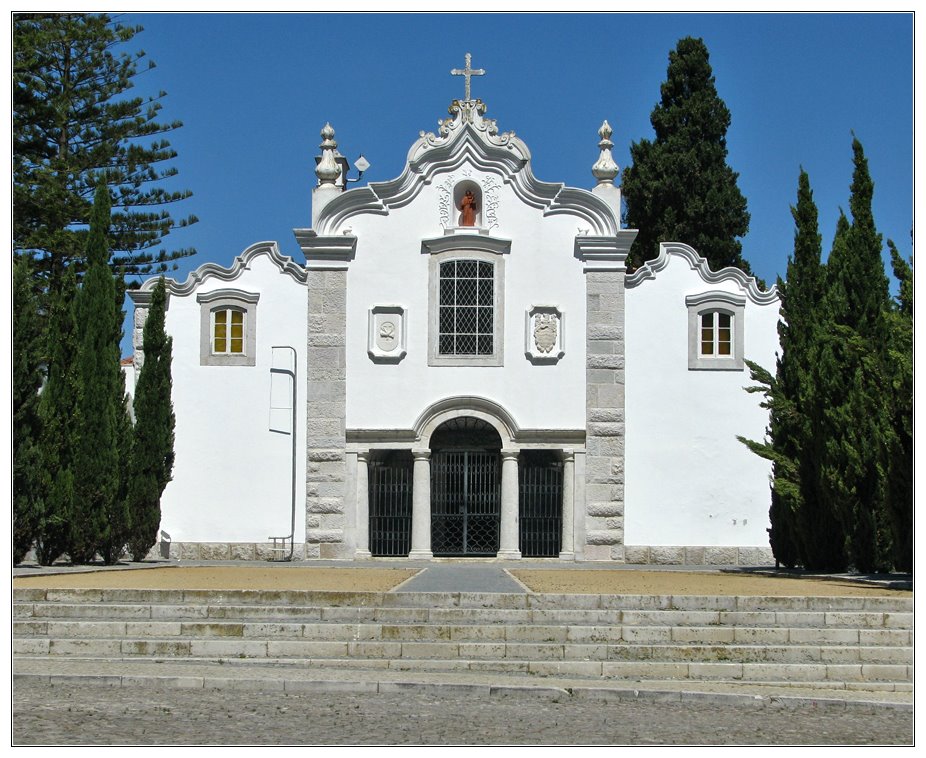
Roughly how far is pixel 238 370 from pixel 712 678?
1667 centimetres

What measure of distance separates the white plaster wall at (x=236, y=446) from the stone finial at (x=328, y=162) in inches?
83.5

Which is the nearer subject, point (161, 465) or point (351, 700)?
point (351, 700)

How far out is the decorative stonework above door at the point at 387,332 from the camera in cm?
2691

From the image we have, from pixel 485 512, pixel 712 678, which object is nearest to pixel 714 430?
pixel 485 512

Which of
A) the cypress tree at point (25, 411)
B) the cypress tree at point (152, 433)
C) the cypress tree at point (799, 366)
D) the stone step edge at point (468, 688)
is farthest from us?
the cypress tree at point (152, 433)

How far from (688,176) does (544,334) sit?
40.9 ft

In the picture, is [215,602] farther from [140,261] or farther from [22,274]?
[140,261]

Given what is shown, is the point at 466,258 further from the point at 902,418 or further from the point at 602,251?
the point at 902,418

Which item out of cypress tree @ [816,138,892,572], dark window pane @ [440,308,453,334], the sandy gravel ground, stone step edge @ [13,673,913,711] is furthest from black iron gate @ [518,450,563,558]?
stone step edge @ [13,673,913,711]

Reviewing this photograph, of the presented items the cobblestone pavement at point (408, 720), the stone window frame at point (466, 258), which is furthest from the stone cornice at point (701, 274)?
the cobblestone pavement at point (408, 720)

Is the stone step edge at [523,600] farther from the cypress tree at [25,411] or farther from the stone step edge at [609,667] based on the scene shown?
the cypress tree at [25,411]

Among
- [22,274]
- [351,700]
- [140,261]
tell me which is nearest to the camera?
[351,700]

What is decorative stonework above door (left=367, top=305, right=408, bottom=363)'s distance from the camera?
88.3 ft

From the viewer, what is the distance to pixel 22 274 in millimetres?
19781
